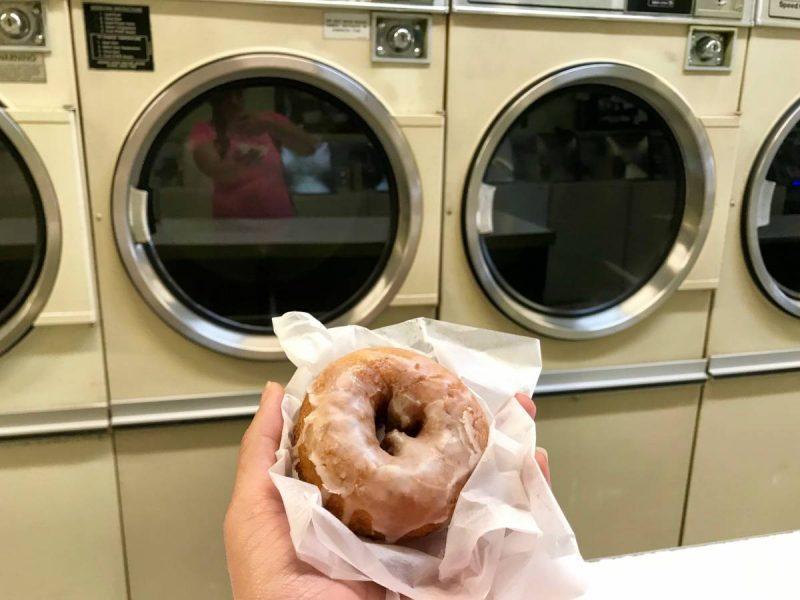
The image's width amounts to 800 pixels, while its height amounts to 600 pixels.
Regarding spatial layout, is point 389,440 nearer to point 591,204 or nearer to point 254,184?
point 254,184

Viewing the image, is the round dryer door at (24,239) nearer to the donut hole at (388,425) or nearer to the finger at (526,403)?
the donut hole at (388,425)

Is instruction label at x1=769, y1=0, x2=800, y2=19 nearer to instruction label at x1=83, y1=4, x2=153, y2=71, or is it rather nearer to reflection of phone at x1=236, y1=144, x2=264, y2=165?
reflection of phone at x1=236, y1=144, x2=264, y2=165

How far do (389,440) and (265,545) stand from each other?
7.0 inches

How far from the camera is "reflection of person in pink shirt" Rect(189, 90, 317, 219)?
4.32 ft

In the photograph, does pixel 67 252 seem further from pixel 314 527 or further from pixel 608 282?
pixel 608 282

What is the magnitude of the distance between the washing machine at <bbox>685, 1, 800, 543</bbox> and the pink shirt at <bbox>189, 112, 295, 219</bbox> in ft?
3.50

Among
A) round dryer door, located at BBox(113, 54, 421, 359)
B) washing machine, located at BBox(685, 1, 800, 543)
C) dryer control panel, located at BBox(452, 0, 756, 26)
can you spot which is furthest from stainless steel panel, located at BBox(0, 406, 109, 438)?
washing machine, located at BBox(685, 1, 800, 543)

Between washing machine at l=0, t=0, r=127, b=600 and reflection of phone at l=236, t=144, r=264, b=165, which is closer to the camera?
washing machine at l=0, t=0, r=127, b=600

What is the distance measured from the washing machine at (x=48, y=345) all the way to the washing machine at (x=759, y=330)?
56.5 inches

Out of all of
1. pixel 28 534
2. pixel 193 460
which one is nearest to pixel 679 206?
pixel 193 460

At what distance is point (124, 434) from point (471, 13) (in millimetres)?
1114

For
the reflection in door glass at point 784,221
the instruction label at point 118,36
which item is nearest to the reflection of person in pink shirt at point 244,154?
the instruction label at point 118,36

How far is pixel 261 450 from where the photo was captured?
32.5 inches

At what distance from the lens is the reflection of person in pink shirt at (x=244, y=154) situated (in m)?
1.32
